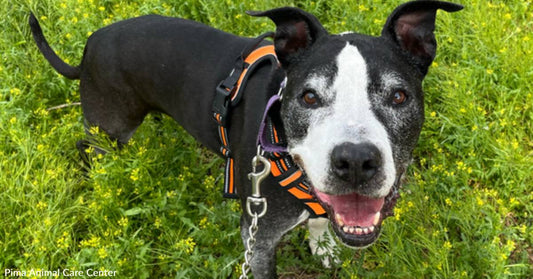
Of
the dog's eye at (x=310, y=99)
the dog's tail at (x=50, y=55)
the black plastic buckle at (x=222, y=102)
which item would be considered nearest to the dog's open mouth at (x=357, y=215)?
the dog's eye at (x=310, y=99)

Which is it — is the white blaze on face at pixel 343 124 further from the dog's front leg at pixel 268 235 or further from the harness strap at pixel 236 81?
the harness strap at pixel 236 81

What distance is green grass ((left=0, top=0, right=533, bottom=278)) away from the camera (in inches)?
133

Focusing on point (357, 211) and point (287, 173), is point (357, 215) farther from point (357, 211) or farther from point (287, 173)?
point (287, 173)

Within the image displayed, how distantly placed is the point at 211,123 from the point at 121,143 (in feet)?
3.75

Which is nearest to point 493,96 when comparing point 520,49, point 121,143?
point 520,49

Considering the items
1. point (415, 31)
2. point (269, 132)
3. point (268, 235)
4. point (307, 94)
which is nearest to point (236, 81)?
point (269, 132)

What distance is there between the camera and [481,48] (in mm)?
4531

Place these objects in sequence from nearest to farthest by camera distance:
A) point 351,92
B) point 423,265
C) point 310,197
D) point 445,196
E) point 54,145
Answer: point 351,92, point 310,197, point 423,265, point 445,196, point 54,145

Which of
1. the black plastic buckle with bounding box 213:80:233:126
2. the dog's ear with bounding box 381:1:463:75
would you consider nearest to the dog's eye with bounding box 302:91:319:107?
the dog's ear with bounding box 381:1:463:75

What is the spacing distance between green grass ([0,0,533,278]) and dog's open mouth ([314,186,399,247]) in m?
0.66

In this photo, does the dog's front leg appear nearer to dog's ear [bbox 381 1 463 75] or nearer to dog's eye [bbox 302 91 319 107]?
dog's eye [bbox 302 91 319 107]

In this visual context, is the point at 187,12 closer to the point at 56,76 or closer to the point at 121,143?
the point at 56,76

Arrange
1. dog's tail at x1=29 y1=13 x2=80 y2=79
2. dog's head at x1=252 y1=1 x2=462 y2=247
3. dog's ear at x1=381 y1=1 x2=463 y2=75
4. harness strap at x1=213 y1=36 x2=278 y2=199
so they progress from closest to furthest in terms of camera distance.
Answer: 1. dog's head at x1=252 y1=1 x2=462 y2=247
2. dog's ear at x1=381 y1=1 x2=463 y2=75
3. harness strap at x1=213 y1=36 x2=278 y2=199
4. dog's tail at x1=29 y1=13 x2=80 y2=79

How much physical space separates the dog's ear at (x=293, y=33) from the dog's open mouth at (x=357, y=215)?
851mm
